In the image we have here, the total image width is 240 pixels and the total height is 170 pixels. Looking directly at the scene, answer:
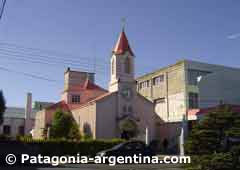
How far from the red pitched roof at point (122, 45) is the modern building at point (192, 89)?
326 inches

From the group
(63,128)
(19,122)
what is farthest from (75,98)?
(19,122)

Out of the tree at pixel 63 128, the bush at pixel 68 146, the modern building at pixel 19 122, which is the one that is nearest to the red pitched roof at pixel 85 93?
the tree at pixel 63 128

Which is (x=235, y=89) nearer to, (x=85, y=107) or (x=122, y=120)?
(x=122, y=120)

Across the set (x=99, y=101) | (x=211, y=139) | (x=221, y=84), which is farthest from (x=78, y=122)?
(x=211, y=139)

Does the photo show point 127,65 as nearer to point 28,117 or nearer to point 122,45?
point 122,45

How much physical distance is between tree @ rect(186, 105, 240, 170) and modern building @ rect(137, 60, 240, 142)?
83.2ft

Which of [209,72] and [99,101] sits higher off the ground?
[209,72]

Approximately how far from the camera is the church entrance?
3794 centimetres

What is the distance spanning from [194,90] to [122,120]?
11886 mm

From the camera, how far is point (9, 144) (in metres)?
21.7

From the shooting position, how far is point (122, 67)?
40438 millimetres

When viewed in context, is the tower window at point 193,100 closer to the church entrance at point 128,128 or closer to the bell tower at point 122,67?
the bell tower at point 122,67

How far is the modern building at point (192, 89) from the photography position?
42844 mm

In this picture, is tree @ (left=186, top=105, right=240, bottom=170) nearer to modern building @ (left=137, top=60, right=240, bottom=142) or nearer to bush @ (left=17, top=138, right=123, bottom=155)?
bush @ (left=17, top=138, right=123, bottom=155)
